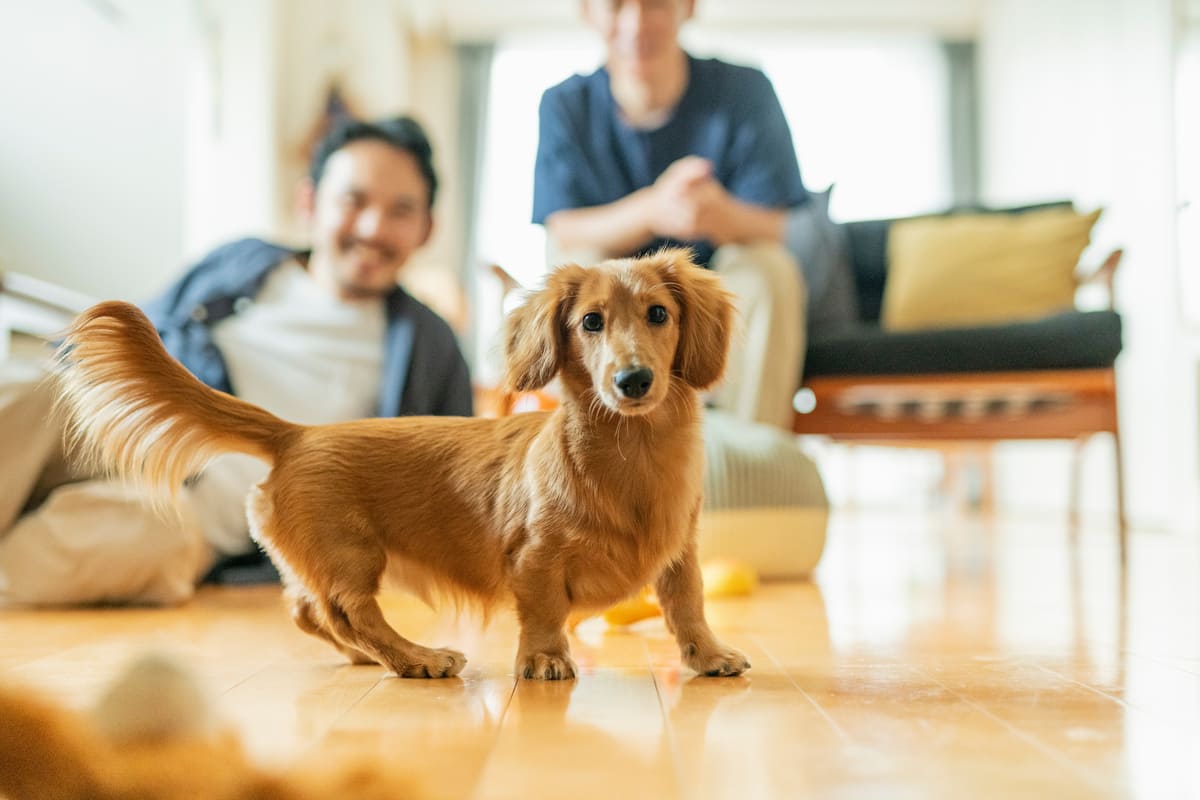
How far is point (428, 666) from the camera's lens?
4.20ft

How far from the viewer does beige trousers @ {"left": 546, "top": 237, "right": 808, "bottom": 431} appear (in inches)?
106

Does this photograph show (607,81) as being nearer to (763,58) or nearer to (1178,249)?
(1178,249)

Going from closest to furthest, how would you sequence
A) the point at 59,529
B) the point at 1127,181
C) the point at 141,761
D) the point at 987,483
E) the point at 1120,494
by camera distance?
1. the point at 141,761
2. the point at 59,529
3. the point at 1120,494
4. the point at 1127,181
5. the point at 987,483

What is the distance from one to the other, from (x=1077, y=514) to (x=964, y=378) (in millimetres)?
1604

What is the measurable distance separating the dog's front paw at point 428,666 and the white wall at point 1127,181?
14.1 feet


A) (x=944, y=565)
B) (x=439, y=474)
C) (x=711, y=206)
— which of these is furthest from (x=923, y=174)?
(x=439, y=474)

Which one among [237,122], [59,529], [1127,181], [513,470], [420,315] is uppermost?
[237,122]

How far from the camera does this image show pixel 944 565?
9.63 feet

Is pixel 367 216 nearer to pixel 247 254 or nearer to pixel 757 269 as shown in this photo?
pixel 247 254

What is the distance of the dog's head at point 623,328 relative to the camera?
1217 mm

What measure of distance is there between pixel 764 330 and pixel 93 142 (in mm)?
1947

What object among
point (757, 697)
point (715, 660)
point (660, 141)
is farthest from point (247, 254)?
point (757, 697)

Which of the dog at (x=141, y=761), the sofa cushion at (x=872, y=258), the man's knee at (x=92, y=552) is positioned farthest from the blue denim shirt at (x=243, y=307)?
the sofa cushion at (x=872, y=258)

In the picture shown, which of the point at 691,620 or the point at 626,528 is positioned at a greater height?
the point at 626,528
